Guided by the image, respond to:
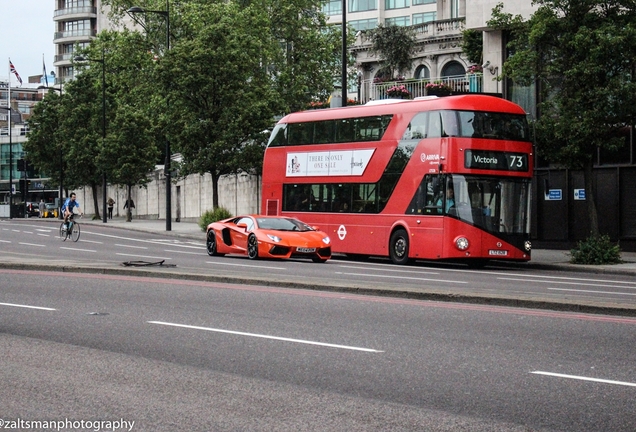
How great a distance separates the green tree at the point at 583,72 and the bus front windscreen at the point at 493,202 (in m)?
2.72

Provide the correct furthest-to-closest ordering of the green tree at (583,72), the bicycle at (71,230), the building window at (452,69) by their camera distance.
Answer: the building window at (452,69), the bicycle at (71,230), the green tree at (583,72)

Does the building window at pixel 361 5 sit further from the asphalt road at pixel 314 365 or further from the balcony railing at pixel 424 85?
the asphalt road at pixel 314 365

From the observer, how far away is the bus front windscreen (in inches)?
1118

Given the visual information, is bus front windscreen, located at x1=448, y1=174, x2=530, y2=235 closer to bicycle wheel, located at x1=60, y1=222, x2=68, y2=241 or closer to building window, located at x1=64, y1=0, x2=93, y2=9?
bicycle wheel, located at x1=60, y1=222, x2=68, y2=241

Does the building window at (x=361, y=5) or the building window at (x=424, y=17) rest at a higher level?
the building window at (x=361, y=5)

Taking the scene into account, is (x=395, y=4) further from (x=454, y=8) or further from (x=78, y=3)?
(x=78, y=3)

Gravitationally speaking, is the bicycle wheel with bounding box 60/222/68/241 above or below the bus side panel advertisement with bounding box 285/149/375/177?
below

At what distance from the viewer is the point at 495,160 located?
28.7 meters

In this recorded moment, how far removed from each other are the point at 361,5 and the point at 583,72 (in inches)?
2841

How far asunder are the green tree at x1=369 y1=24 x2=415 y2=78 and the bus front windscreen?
4643 centimetres

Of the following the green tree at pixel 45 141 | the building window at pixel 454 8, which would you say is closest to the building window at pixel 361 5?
the building window at pixel 454 8

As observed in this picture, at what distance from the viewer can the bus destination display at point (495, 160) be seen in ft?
93.2

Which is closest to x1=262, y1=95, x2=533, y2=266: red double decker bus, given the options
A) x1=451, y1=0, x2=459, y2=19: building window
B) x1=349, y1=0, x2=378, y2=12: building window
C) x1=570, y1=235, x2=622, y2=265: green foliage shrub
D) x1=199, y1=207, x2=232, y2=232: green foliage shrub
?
x1=570, y1=235, x2=622, y2=265: green foliage shrub

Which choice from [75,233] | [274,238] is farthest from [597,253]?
[75,233]
